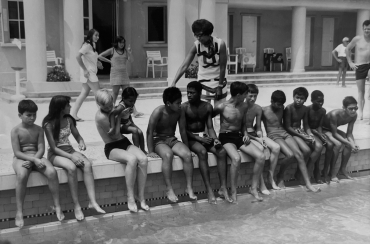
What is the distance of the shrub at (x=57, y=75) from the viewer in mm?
11945

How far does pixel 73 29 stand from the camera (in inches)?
480

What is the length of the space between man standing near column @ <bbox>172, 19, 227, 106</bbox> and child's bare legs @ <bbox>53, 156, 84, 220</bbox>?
6.39 feet

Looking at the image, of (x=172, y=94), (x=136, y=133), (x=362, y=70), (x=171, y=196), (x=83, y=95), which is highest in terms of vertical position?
(x=362, y=70)

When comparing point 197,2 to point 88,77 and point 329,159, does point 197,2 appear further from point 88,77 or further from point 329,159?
point 329,159

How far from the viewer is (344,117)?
6.92m

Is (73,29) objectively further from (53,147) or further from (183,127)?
(53,147)

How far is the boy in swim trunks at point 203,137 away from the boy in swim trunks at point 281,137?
0.93 metres

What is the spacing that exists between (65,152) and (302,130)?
129 inches

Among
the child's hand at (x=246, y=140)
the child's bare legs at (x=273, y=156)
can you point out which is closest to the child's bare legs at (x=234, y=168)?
the child's hand at (x=246, y=140)

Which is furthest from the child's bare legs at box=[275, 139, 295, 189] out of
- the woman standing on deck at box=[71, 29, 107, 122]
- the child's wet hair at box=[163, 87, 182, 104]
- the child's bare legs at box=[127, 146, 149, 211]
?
the woman standing on deck at box=[71, 29, 107, 122]

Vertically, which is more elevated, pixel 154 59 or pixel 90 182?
pixel 154 59

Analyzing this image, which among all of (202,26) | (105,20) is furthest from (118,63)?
(105,20)

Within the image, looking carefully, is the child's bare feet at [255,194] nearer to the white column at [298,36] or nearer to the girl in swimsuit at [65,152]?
the girl in swimsuit at [65,152]

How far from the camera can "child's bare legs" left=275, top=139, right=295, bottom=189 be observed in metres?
6.37
